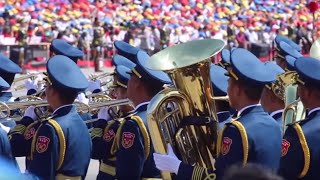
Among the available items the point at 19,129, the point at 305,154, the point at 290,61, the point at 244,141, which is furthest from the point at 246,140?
the point at 290,61

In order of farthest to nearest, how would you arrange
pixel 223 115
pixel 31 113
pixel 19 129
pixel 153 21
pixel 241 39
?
pixel 153 21
pixel 241 39
pixel 31 113
pixel 19 129
pixel 223 115

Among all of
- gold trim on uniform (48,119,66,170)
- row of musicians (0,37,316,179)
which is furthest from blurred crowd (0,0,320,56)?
gold trim on uniform (48,119,66,170)

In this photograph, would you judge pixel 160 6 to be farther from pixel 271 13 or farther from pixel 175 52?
pixel 175 52

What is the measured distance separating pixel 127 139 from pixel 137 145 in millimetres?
73

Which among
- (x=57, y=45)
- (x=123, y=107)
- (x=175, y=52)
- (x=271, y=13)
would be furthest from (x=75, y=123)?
(x=271, y=13)

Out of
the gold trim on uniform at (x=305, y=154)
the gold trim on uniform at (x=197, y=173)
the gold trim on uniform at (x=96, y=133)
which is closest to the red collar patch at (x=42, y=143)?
the gold trim on uniform at (x=197, y=173)

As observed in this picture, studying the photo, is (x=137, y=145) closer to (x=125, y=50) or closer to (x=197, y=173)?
(x=197, y=173)

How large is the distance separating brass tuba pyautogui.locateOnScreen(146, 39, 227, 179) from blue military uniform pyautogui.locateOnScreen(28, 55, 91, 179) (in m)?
0.66

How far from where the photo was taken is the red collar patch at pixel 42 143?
465cm

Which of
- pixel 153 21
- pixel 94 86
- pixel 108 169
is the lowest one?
pixel 153 21

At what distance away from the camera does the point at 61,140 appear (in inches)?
186

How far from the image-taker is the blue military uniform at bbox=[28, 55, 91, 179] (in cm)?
465

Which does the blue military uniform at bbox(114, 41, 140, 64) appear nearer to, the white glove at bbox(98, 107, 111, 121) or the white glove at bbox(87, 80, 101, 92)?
the white glove at bbox(87, 80, 101, 92)

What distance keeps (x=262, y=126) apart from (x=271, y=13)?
34.4 meters
